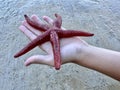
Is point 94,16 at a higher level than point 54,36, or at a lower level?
lower

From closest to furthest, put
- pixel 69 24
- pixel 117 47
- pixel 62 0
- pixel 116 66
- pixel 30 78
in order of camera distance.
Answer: pixel 116 66
pixel 30 78
pixel 117 47
pixel 69 24
pixel 62 0

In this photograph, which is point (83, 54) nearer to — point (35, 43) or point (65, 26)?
point (35, 43)

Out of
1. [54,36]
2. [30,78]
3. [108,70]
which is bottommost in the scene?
[30,78]

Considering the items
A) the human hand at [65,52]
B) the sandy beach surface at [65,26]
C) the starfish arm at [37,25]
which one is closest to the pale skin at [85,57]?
the human hand at [65,52]

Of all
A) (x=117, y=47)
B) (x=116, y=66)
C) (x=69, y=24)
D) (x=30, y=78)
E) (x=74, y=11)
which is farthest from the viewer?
(x=74, y=11)

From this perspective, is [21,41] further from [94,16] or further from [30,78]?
[94,16]

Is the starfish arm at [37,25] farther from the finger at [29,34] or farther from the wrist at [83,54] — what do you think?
the wrist at [83,54]

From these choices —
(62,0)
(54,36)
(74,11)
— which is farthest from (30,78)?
(62,0)
